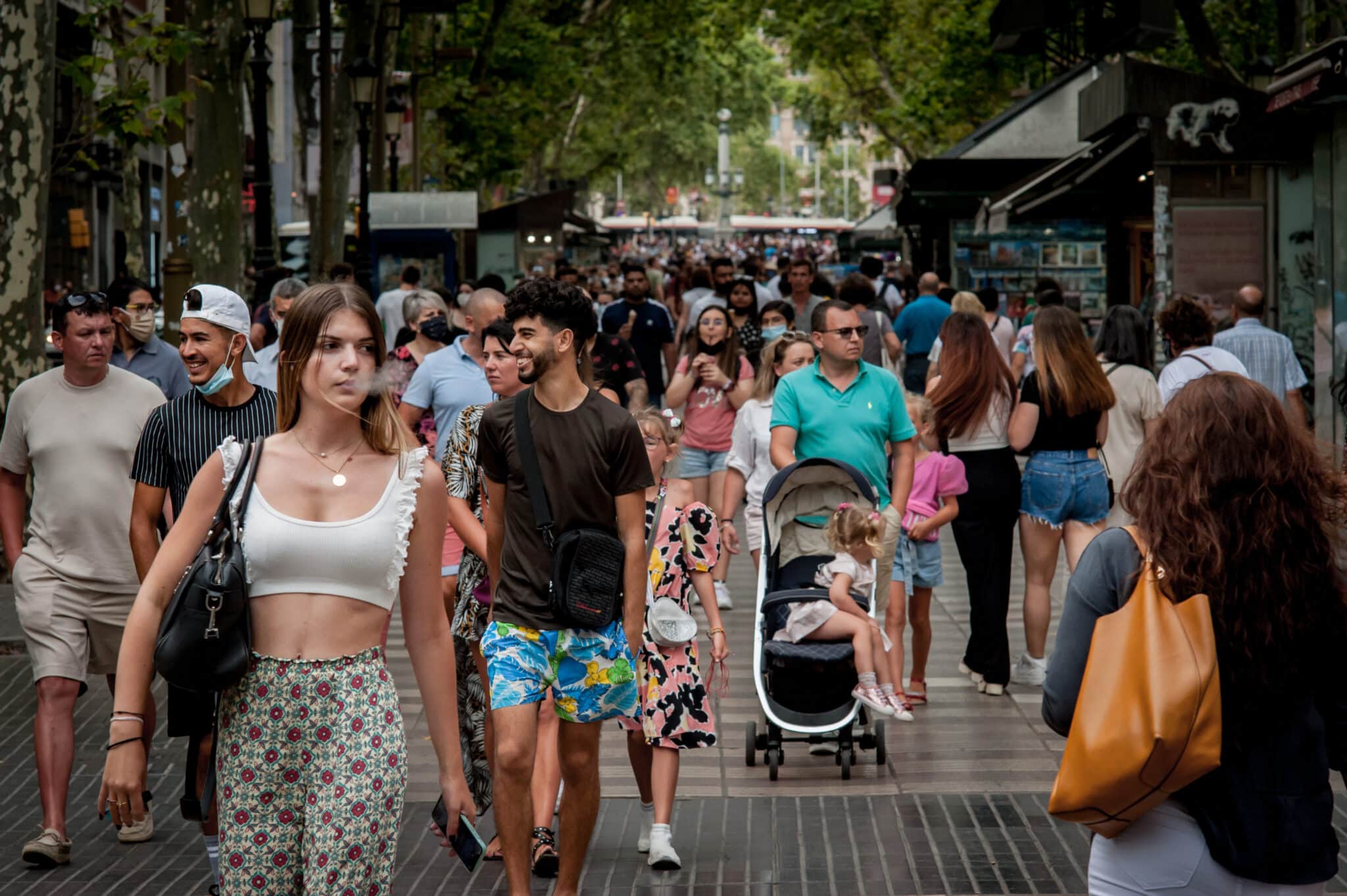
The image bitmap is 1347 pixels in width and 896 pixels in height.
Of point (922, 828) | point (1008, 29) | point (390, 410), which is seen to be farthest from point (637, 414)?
point (1008, 29)

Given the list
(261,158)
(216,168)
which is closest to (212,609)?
(216,168)

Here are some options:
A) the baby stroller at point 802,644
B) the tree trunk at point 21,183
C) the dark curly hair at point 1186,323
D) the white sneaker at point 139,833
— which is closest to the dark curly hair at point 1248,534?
the baby stroller at point 802,644

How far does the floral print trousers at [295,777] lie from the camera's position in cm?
356

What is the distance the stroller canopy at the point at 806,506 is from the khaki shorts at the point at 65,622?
2.60 metres

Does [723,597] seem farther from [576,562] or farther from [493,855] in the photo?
[576,562]

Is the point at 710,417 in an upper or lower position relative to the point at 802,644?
upper

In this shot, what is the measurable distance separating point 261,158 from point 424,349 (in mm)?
10010

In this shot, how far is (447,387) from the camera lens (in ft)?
26.3

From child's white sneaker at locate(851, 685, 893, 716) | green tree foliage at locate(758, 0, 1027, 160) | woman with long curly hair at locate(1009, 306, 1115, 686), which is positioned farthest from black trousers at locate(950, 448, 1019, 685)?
green tree foliage at locate(758, 0, 1027, 160)

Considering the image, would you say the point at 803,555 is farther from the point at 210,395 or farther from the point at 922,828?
the point at 210,395

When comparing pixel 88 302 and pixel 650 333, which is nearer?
pixel 88 302

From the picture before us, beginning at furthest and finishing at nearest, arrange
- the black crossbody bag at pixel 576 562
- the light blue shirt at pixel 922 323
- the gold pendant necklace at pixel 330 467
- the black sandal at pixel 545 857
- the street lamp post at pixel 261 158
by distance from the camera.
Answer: the light blue shirt at pixel 922 323
the street lamp post at pixel 261 158
the black sandal at pixel 545 857
the black crossbody bag at pixel 576 562
the gold pendant necklace at pixel 330 467

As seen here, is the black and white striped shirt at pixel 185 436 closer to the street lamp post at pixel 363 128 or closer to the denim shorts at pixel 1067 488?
the denim shorts at pixel 1067 488

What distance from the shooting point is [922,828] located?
644cm
